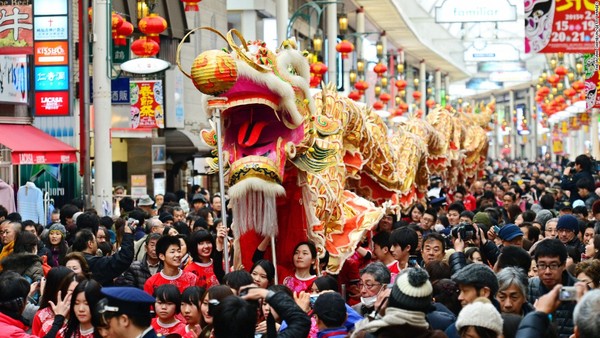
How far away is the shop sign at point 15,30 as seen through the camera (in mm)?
17734

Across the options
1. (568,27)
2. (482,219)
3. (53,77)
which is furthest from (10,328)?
(53,77)

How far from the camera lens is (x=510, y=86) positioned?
289ft

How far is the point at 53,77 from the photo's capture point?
20.6 meters

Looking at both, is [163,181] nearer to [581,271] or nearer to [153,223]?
[153,223]

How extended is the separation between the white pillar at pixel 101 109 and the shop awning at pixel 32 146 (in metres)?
0.98

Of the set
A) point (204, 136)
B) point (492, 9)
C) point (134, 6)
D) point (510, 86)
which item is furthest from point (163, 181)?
point (510, 86)

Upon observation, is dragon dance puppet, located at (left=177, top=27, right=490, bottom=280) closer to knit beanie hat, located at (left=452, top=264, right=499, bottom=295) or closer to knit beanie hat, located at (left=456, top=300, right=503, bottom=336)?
knit beanie hat, located at (left=452, top=264, right=499, bottom=295)

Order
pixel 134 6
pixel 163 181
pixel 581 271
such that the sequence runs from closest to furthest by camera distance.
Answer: pixel 581 271 → pixel 134 6 → pixel 163 181

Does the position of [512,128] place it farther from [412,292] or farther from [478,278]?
[412,292]

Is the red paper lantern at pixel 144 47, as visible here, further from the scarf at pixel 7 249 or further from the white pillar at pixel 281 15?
the scarf at pixel 7 249

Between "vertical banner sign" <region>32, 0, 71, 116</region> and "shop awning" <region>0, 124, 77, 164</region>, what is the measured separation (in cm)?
52

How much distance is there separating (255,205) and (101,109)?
33.9 ft

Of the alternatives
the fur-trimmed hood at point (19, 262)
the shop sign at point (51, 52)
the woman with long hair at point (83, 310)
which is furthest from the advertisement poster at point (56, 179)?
the woman with long hair at point (83, 310)

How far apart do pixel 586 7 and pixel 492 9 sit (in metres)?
21.7
